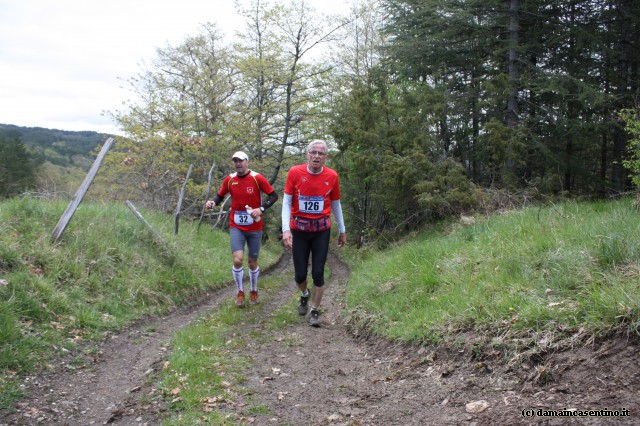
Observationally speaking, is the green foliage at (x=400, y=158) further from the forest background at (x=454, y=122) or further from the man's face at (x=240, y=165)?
the man's face at (x=240, y=165)

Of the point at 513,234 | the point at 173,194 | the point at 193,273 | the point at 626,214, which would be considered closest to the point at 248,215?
the point at 193,273

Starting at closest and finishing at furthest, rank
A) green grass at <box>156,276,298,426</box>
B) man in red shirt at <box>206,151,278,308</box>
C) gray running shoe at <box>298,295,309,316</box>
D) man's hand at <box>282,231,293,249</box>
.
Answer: green grass at <box>156,276,298,426</box> < man's hand at <box>282,231,293,249</box> < gray running shoe at <box>298,295,309,316</box> < man in red shirt at <box>206,151,278,308</box>

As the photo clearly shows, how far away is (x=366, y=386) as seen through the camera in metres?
3.89

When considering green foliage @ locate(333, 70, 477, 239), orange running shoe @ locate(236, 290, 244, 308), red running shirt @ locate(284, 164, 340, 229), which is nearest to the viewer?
red running shirt @ locate(284, 164, 340, 229)

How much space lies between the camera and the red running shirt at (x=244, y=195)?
7.48 metres

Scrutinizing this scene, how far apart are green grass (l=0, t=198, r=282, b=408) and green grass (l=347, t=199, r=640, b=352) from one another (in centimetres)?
370

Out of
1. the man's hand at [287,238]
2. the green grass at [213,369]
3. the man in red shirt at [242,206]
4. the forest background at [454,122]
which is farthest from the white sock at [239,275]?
the forest background at [454,122]

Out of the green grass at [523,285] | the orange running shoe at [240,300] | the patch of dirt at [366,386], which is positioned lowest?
the orange running shoe at [240,300]

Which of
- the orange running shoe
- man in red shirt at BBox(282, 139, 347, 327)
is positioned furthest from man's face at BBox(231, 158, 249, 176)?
the orange running shoe

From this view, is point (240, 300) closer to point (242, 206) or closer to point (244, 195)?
point (242, 206)

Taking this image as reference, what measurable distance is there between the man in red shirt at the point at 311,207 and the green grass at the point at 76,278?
2.87 meters

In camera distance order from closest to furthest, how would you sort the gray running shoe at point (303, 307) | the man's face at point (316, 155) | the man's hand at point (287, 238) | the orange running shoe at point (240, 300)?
the man's hand at point (287, 238) < the man's face at point (316, 155) < the gray running shoe at point (303, 307) < the orange running shoe at point (240, 300)

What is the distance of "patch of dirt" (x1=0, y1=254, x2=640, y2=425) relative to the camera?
9.01ft

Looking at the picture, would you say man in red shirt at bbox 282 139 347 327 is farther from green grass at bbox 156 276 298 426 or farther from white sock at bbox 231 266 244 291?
white sock at bbox 231 266 244 291
